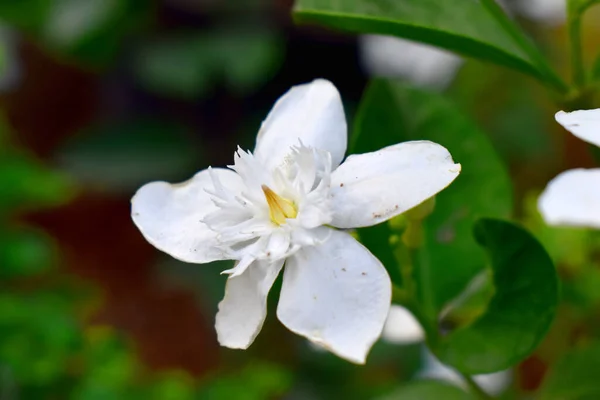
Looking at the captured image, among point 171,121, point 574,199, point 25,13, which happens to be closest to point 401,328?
point 574,199

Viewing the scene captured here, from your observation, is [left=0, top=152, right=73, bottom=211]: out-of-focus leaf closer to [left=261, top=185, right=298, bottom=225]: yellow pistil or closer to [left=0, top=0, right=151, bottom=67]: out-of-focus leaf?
[left=0, top=0, right=151, bottom=67]: out-of-focus leaf

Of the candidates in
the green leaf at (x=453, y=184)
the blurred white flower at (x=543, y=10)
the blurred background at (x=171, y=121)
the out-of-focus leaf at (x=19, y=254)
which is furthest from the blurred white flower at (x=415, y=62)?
the green leaf at (x=453, y=184)

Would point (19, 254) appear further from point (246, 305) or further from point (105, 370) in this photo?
point (246, 305)

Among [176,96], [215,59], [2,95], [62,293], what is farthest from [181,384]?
[2,95]

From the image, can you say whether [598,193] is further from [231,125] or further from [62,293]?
[231,125]

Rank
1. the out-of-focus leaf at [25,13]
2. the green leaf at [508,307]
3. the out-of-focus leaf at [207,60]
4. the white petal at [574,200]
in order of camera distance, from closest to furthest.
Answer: the white petal at [574,200] < the green leaf at [508,307] < the out-of-focus leaf at [207,60] < the out-of-focus leaf at [25,13]

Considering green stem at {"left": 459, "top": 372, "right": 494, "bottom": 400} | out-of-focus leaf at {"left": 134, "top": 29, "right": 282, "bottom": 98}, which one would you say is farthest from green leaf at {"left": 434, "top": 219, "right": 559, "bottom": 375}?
out-of-focus leaf at {"left": 134, "top": 29, "right": 282, "bottom": 98}

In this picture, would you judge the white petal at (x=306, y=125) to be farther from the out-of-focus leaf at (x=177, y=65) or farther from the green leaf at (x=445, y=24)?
the out-of-focus leaf at (x=177, y=65)
